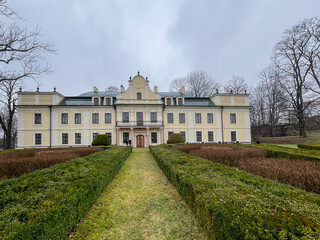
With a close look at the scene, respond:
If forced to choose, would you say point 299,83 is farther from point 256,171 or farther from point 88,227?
point 88,227

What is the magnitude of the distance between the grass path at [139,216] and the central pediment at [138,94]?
17.7m

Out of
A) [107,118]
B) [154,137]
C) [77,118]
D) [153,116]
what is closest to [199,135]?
[154,137]

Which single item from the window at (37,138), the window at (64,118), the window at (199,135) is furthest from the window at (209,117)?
the window at (37,138)

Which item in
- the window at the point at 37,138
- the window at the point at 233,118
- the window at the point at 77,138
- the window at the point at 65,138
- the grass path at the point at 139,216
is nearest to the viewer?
the grass path at the point at 139,216

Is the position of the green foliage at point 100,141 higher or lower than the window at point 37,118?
lower

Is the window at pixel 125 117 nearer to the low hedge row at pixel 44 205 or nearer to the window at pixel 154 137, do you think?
the window at pixel 154 137

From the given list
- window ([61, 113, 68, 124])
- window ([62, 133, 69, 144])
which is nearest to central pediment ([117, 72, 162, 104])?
window ([61, 113, 68, 124])

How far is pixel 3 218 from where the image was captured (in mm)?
2059

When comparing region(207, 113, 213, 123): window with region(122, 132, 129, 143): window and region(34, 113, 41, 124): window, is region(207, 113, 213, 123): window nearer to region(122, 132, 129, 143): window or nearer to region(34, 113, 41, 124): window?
region(122, 132, 129, 143): window

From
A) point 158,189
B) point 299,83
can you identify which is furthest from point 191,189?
point 299,83

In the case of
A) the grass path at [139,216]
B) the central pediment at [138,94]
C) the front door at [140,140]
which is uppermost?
the central pediment at [138,94]

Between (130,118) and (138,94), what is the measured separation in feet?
12.2

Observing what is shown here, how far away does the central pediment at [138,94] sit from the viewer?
21.8m

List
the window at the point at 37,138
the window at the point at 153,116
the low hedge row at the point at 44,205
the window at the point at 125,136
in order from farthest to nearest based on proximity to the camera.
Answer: the window at the point at 153,116 < the window at the point at 125,136 < the window at the point at 37,138 < the low hedge row at the point at 44,205
